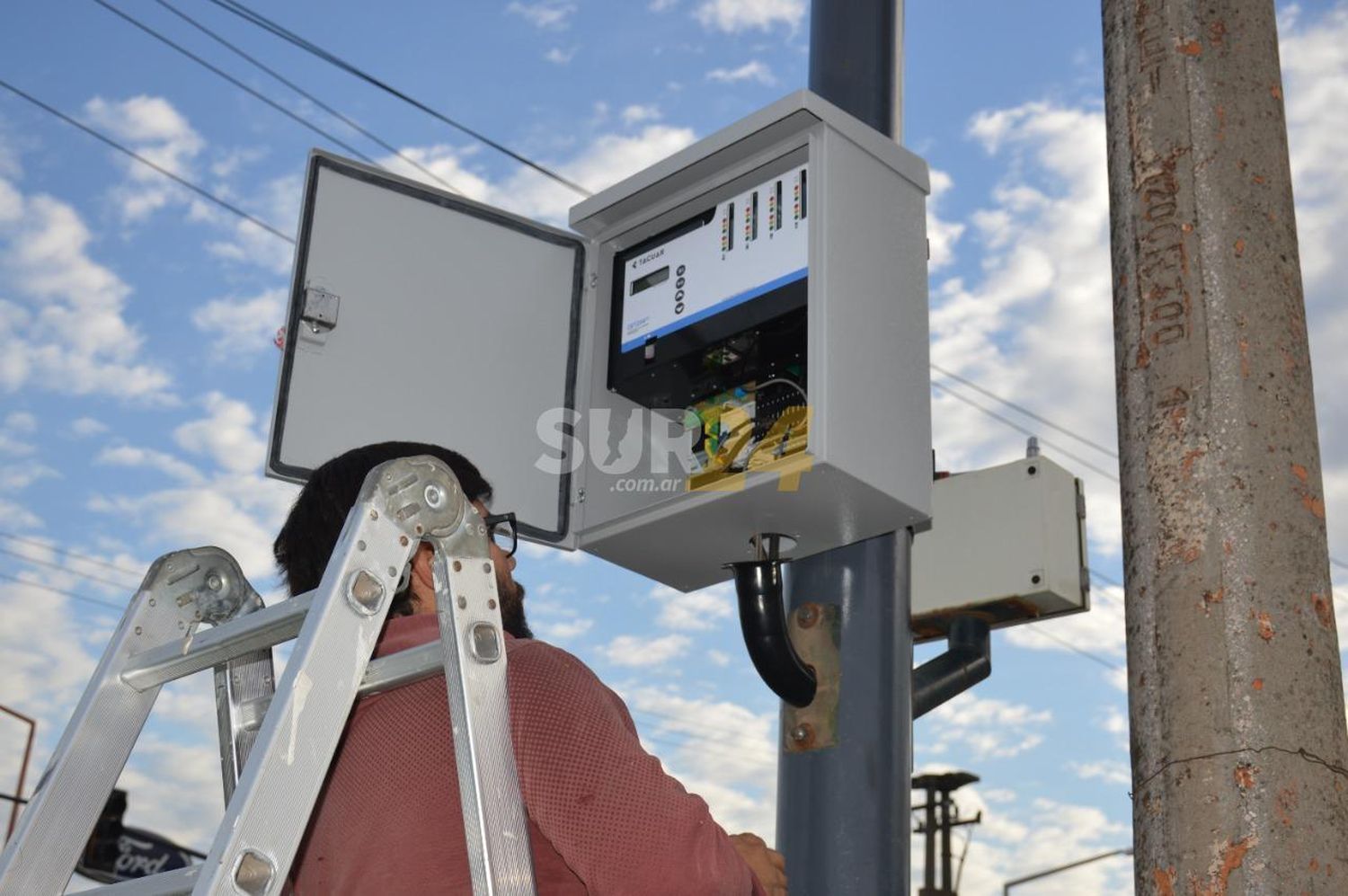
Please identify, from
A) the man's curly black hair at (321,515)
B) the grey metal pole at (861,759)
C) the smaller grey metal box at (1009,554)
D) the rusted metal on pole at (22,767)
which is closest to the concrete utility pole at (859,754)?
the grey metal pole at (861,759)

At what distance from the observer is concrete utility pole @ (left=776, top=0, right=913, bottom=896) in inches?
139

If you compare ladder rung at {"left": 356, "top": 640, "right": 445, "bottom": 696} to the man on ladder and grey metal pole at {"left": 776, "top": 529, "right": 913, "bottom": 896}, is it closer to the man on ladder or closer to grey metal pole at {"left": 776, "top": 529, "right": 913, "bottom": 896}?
the man on ladder

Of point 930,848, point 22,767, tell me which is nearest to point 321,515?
point 22,767

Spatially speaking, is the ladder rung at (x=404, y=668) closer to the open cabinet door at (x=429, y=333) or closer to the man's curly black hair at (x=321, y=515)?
the man's curly black hair at (x=321, y=515)

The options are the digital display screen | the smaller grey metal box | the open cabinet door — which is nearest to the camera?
the open cabinet door

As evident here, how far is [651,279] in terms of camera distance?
4.36 meters

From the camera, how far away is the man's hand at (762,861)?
2332 mm

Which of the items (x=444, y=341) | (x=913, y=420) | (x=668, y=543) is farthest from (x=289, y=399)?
(x=913, y=420)

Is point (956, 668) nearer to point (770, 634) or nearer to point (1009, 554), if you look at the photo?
point (1009, 554)

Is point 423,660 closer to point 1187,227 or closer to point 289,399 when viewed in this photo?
point 1187,227

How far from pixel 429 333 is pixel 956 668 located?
1.67 metres

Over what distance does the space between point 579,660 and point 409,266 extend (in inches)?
86.5

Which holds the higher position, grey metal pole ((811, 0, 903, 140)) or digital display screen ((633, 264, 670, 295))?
grey metal pole ((811, 0, 903, 140))

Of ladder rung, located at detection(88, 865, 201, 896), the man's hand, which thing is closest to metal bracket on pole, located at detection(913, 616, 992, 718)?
the man's hand
